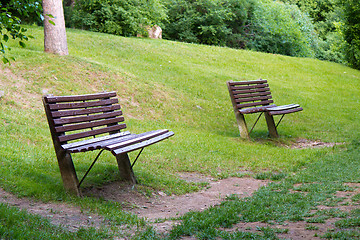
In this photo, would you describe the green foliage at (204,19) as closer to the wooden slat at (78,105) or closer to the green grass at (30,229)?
the wooden slat at (78,105)

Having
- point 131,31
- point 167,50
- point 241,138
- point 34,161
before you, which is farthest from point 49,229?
point 131,31

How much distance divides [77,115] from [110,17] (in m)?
16.8

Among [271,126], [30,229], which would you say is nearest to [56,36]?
[271,126]

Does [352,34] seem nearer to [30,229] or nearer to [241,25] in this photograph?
[241,25]

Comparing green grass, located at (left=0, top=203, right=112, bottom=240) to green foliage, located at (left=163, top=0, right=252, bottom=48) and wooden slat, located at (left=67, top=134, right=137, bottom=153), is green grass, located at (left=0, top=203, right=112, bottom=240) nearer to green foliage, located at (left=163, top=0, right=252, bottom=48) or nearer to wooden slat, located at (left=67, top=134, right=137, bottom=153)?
wooden slat, located at (left=67, top=134, right=137, bottom=153)

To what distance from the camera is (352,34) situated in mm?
25125

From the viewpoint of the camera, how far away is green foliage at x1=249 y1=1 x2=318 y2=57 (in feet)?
99.2

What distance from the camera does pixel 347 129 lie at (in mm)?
11914

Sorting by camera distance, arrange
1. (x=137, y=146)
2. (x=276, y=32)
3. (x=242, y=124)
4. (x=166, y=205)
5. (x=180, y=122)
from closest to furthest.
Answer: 1. (x=137, y=146)
2. (x=166, y=205)
3. (x=242, y=124)
4. (x=180, y=122)
5. (x=276, y=32)

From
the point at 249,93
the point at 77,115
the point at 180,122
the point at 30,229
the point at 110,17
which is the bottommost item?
the point at 180,122

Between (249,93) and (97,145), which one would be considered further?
(249,93)

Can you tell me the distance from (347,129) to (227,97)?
395 cm

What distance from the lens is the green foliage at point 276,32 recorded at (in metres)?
30.2

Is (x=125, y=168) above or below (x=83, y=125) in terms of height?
below
